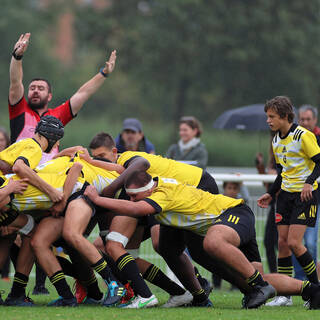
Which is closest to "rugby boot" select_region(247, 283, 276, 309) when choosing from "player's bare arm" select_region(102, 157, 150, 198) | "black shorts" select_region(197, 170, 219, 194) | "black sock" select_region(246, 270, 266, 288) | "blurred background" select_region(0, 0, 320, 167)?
"black sock" select_region(246, 270, 266, 288)

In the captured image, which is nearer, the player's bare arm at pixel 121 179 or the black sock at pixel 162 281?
the player's bare arm at pixel 121 179

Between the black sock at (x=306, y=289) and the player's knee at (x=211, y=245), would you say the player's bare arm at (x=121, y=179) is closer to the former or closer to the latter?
the player's knee at (x=211, y=245)

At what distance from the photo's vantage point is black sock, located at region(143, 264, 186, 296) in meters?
8.55

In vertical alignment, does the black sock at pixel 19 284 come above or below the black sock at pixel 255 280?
below

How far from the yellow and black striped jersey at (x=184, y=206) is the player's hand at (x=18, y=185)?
119cm

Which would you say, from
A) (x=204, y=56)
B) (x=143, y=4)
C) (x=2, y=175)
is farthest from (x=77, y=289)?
(x=143, y=4)

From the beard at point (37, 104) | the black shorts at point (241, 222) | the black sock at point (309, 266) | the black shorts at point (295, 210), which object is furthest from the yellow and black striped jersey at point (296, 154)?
the beard at point (37, 104)

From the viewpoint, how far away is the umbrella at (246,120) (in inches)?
566

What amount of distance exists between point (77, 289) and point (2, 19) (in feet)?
144

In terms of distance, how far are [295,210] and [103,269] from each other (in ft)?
6.95

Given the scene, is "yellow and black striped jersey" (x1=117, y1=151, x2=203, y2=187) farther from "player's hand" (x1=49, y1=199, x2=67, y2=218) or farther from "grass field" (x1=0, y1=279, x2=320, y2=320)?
"grass field" (x1=0, y1=279, x2=320, y2=320)

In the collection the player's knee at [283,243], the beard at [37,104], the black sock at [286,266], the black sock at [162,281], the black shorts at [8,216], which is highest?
the beard at [37,104]

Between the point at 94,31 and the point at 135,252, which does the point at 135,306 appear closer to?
the point at 135,252

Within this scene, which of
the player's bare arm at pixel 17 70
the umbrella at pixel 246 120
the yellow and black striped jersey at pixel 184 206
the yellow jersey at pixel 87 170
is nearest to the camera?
the yellow and black striped jersey at pixel 184 206
